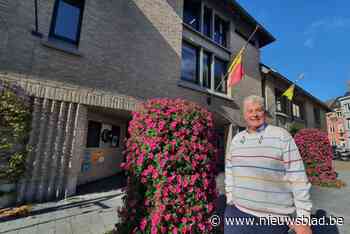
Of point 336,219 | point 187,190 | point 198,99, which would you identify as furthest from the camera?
point 198,99

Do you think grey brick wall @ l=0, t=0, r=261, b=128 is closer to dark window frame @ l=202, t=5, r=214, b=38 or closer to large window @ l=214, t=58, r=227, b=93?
large window @ l=214, t=58, r=227, b=93

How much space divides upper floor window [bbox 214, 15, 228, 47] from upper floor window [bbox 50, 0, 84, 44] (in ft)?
23.7

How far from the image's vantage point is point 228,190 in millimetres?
2287

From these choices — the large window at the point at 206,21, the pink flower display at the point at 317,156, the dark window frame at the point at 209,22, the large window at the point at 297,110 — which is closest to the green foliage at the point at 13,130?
the large window at the point at 206,21

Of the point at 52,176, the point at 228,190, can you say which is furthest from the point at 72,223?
the point at 228,190

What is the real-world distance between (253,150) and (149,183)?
156cm

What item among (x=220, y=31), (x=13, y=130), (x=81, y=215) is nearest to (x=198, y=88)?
(x=220, y=31)

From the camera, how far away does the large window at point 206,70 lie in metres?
9.52

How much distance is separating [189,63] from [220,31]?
3549 millimetres

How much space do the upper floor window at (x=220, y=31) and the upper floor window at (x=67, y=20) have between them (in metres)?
7.21

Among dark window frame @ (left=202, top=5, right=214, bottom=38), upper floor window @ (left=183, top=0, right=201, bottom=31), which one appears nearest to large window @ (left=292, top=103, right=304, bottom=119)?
dark window frame @ (left=202, top=5, right=214, bottom=38)

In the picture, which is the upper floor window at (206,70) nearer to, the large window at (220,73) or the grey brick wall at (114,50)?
the large window at (220,73)

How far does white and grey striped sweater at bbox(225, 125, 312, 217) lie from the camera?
1.70 meters

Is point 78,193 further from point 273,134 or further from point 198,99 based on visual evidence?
point 198,99
